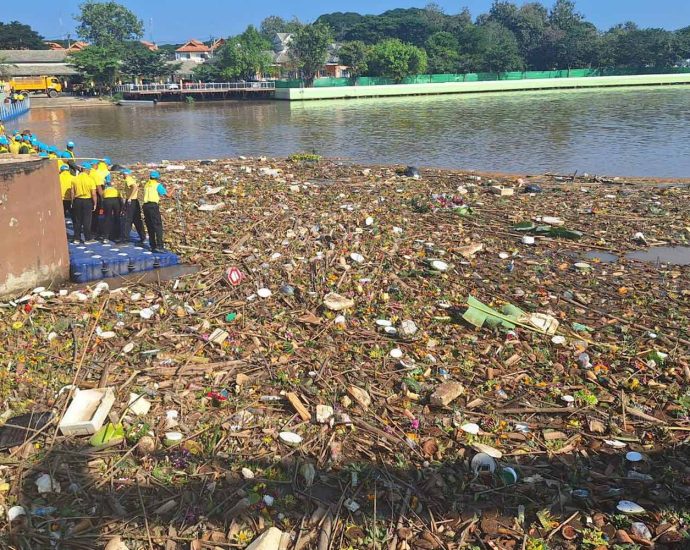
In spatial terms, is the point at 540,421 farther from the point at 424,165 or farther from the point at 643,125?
the point at 643,125

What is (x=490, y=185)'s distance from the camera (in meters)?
14.4

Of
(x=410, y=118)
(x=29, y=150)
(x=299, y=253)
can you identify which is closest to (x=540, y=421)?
(x=299, y=253)

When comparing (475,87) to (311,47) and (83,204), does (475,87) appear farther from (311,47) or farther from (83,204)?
(83,204)

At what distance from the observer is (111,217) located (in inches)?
375

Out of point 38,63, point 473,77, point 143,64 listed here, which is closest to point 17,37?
point 38,63

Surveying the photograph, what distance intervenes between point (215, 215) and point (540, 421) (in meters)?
7.96

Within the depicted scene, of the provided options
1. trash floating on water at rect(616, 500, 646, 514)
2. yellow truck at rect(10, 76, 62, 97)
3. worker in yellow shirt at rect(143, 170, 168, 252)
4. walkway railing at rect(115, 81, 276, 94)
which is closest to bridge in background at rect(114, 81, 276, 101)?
walkway railing at rect(115, 81, 276, 94)

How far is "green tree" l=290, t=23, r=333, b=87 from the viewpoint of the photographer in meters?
65.8

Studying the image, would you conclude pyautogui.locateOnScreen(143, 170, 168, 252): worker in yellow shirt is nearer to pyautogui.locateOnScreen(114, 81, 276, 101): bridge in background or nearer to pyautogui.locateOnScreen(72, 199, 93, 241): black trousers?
pyautogui.locateOnScreen(72, 199, 93, 241): black trousers

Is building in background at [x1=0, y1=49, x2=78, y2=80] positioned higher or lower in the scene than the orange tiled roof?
lower

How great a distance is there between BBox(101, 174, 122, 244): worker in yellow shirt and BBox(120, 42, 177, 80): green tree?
59552mm

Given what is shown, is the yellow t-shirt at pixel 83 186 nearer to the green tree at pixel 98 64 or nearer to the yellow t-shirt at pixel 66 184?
the yellow t-shirt at pixel 66 184

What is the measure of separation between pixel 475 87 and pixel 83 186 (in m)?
66.2

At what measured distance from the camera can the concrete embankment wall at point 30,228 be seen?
6859 mm
